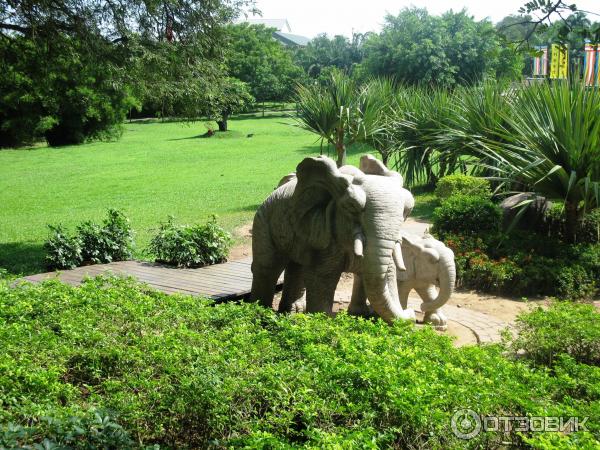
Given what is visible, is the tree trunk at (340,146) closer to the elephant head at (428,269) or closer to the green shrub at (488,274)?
the green shrub at (488,274)

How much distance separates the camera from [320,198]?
6047 mm

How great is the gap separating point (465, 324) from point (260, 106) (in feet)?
172

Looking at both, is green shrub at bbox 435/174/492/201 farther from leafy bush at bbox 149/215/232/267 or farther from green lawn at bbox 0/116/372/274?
leafy bush at bbox 149/215/232/267

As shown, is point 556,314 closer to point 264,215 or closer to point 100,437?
point 264,215

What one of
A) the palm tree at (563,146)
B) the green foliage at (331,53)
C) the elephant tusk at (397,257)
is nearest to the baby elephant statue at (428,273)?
the elephant tusk at (397,257)

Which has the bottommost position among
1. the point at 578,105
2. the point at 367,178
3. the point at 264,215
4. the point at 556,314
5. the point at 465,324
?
the point at 465,324

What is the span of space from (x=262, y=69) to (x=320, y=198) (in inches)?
1809

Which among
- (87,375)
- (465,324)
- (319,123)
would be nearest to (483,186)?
(319,123)

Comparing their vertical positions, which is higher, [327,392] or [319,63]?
[319,63]

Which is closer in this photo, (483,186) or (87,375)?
(87,375)

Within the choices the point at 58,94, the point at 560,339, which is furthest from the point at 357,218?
the point at 58,94

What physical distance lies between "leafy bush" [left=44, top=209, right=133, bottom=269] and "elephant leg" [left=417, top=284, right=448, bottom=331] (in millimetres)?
5376

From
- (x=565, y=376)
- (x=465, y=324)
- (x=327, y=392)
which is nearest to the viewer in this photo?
(x=327, y=392)

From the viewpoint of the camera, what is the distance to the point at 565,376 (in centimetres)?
445
